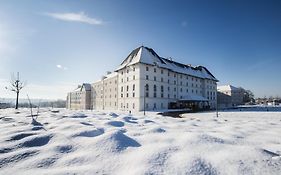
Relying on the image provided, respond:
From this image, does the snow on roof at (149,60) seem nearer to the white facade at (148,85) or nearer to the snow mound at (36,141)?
the white facade at (148,85)

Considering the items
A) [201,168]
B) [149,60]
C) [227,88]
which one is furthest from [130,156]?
[227,88]

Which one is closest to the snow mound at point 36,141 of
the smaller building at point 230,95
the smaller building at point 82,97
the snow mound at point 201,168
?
the snow mound at point 201,168

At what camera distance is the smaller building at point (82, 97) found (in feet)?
266

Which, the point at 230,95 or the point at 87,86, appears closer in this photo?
the point at 87,86

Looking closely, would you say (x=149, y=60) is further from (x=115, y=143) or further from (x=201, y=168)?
(x=201, y=168)

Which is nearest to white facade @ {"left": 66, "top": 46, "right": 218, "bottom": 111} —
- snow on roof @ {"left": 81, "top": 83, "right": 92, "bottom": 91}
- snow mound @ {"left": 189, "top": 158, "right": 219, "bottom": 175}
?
snow on roof @ {"left": 81, "top": 83, "right": 92, "bottom": 91}

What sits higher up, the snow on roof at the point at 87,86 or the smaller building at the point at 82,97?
the snow on roof at the point at 87,86

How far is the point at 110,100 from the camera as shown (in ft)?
213

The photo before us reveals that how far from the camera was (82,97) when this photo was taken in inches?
3287

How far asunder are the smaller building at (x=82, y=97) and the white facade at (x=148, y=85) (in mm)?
11054

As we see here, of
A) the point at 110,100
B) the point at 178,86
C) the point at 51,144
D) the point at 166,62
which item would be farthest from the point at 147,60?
the point at 51,144

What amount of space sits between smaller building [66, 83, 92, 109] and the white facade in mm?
11054

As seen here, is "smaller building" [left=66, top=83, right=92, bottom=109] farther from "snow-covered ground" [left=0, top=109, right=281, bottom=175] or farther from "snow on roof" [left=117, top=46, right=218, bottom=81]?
"snow-covered ground" [left=0, top=109, right=281, bottom=175]

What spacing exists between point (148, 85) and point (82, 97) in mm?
42627
